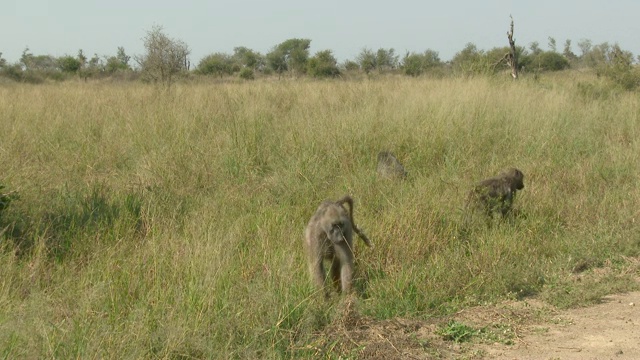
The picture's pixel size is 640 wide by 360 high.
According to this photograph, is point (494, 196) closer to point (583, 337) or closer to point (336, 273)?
point (336, 273)

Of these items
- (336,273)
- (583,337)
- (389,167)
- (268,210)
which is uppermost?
(389,167)

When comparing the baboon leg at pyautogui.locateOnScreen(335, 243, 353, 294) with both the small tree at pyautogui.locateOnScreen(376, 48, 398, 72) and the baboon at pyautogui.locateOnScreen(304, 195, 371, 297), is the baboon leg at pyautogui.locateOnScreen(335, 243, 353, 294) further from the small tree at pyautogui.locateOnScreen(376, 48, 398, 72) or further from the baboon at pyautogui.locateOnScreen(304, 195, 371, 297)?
the small tree at pyautogui.locateOnScreen(376, 48, 398, 72)

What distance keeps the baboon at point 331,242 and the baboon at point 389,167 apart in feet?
9.10

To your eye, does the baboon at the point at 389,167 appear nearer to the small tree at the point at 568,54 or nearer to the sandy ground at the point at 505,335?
the sandy ground at the point at 505,335

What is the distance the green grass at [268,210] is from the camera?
13.2 ft

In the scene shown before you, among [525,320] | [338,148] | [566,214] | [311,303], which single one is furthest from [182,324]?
[338,148]

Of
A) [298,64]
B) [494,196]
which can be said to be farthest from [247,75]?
[494,196]

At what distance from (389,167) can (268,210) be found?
1.90 meters

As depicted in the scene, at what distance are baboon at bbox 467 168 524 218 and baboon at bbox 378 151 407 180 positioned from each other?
1181 mm

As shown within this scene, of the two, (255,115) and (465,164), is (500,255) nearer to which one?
(465,164)

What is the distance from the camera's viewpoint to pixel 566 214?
6.84m

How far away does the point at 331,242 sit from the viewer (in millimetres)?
4781

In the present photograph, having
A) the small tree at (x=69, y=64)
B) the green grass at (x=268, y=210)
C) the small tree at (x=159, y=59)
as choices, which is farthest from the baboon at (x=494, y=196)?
the small tree at (x=69, y=64)

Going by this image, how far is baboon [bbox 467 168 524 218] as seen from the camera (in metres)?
6.44
